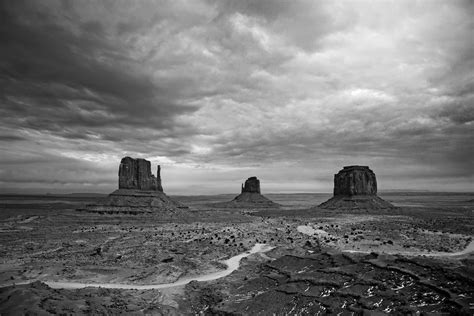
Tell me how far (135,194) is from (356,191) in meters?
104

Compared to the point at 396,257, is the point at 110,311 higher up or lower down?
lower down

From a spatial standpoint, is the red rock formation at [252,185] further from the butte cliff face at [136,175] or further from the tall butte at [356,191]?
the butte cliff face at [136,175]

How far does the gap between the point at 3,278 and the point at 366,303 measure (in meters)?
34.4

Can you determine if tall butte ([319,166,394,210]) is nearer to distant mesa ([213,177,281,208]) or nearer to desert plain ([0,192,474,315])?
distant mesa ([213,177,281,208])

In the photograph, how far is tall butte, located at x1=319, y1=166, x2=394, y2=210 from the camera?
409 ft

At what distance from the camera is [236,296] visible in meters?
24.1

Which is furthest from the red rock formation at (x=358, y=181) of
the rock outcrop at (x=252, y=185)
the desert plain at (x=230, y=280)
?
the desert plain at (x=230, y=280)

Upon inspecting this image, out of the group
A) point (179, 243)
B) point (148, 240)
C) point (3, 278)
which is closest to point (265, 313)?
point (3, 278)

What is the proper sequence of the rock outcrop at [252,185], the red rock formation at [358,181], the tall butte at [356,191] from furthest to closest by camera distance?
the rock outcrop at [252,185] → the red rock formation at [358,181] → the tall butte at [356,191]

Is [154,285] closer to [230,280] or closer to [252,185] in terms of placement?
[230,280]

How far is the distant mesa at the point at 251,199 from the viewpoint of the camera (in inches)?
6944

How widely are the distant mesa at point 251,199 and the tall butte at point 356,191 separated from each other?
155 ft

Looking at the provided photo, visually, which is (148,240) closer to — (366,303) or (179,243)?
(179,243)

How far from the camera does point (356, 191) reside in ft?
435
